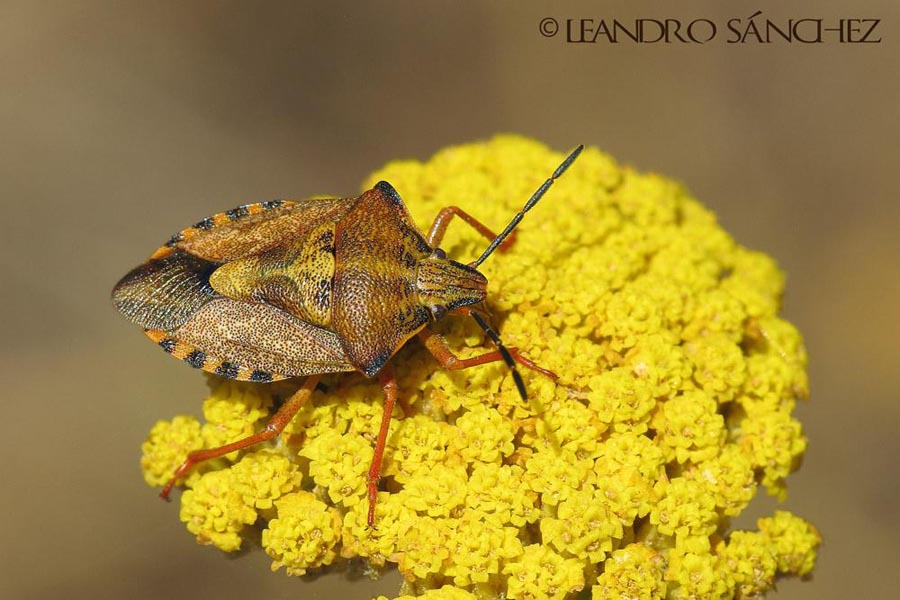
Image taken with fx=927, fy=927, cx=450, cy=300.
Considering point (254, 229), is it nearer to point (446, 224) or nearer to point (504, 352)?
point (446, 224)

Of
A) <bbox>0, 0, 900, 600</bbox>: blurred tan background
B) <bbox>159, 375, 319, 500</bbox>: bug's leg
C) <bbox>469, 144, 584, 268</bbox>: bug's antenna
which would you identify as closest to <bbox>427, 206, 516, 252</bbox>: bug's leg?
<bbox>469, 144, 584, 268</bbox>: bug's antenna

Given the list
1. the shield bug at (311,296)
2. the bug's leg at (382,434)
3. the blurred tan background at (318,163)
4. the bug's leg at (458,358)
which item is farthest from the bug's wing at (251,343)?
the blurred tan background at (318,163)

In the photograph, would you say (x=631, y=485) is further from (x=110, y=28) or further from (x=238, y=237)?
(x=110, y=28)

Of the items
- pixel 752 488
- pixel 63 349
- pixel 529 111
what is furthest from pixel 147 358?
pixel 752 488

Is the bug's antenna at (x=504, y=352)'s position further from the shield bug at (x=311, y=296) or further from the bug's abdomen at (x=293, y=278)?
the bug's abdomen at (x=293, y=278)

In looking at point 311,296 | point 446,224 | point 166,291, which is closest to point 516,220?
point 446,224

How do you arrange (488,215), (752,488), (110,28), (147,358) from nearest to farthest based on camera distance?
(752,488) → (488,215) → (147,358) → (110,28)
